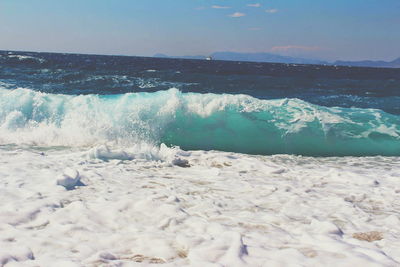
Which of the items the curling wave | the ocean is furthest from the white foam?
the curling wave

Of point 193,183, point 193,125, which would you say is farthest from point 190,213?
point 193,125

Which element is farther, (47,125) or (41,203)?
(47,125)

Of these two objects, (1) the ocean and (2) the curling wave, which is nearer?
(1) the ocean

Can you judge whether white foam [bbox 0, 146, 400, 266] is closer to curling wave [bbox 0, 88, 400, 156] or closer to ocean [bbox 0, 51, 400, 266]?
ocean [bbox 0, 51, 400, 266]

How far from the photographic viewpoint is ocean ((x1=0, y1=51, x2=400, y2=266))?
2.92 meters

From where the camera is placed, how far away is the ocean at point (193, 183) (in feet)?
9.59

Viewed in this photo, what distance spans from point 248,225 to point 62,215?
1.73 m

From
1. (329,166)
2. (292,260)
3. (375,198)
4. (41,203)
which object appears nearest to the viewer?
(292,260)

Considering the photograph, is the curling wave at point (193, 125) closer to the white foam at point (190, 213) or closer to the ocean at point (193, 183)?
the ocean at point (193, 183)

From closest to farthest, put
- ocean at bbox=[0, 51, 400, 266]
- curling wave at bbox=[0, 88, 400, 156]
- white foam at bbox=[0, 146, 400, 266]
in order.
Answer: white foam at bbox=[0, 146, 400, 266], ocean at bbox=[0, 51, 400, 266], curling wave at bbox=[0, 88, 400, 156]

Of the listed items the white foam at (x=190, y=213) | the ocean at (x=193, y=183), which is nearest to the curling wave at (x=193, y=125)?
the ocean at (x=193, y=183)

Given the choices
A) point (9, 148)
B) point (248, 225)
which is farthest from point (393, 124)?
point (9, 148)

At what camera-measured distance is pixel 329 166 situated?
22.0 ft

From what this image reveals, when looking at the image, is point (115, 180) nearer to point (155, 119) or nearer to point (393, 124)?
point (155, 119)
